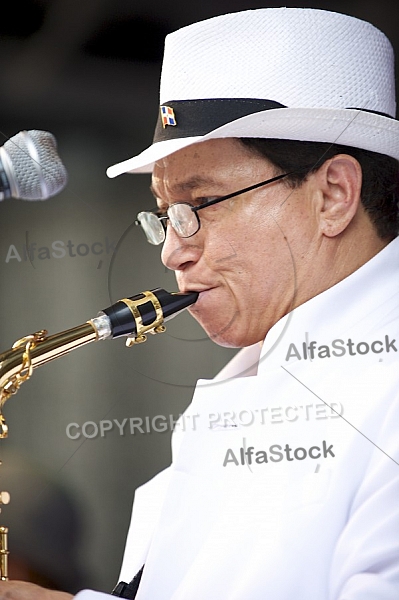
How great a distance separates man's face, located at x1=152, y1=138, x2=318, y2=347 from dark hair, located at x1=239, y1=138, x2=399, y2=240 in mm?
17

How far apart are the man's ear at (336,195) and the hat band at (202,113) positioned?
4.6 inches

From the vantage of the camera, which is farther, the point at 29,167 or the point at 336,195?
the point at 336,195

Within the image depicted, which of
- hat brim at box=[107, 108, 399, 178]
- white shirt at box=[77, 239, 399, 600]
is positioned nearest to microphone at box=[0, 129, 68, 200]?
hat brim at box=[107, 108, 399, 178]

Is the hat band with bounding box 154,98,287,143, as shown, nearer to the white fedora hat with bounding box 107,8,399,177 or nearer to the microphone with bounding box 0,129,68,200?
the white fedora hat with bounding box 107,8,399,177

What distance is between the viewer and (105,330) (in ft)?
3.99

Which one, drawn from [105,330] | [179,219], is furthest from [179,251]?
[105,330]

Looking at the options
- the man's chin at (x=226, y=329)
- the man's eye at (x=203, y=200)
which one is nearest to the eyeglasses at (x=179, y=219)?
the man's eye at (x=203, y=200)

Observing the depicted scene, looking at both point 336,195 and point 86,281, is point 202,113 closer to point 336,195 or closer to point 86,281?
point 336,195

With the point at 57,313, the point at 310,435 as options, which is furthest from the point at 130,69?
the point at 310,435

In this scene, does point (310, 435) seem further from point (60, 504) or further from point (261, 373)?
point (60, 504)

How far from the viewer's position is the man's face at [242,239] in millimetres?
1205

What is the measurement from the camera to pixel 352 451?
41.5 inches

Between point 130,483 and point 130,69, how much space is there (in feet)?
2.42

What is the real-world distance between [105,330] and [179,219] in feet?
0.66
